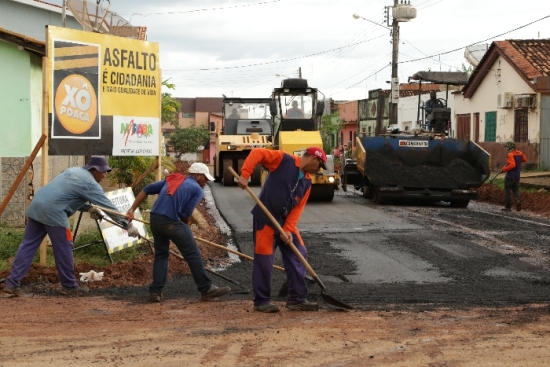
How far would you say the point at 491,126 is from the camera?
34844 millimetres

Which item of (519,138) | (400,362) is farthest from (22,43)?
(519,138)

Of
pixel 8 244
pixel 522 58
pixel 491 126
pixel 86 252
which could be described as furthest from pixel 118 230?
pixel 491 126

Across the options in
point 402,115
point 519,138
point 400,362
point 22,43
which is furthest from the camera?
point 402,115

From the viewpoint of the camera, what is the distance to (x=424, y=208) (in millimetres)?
20750

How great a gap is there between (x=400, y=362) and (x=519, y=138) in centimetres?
2703

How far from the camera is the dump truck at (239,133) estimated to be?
31438 millimetres

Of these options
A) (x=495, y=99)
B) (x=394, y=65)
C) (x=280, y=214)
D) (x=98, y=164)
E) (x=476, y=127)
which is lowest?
(x=280, y=214)

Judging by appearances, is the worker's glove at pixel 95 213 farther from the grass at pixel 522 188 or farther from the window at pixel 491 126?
the window at pixel 491 126

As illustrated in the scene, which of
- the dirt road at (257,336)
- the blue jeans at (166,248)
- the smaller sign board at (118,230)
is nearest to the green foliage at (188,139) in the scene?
the smaller sign board at (118,230)

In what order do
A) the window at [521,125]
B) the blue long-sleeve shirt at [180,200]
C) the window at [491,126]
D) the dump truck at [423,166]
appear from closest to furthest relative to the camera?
1. the blue long-sleeve shirt at [180,200]
2. the dump truck at [423,166]
3. the window at [521,125]
4. the window at [491,126]

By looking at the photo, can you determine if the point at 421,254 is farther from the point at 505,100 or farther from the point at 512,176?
the point at 505,100

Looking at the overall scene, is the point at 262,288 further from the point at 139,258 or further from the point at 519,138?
the point at 519,138

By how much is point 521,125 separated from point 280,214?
82.0 ft

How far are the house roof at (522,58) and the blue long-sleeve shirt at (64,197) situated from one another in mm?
23554
